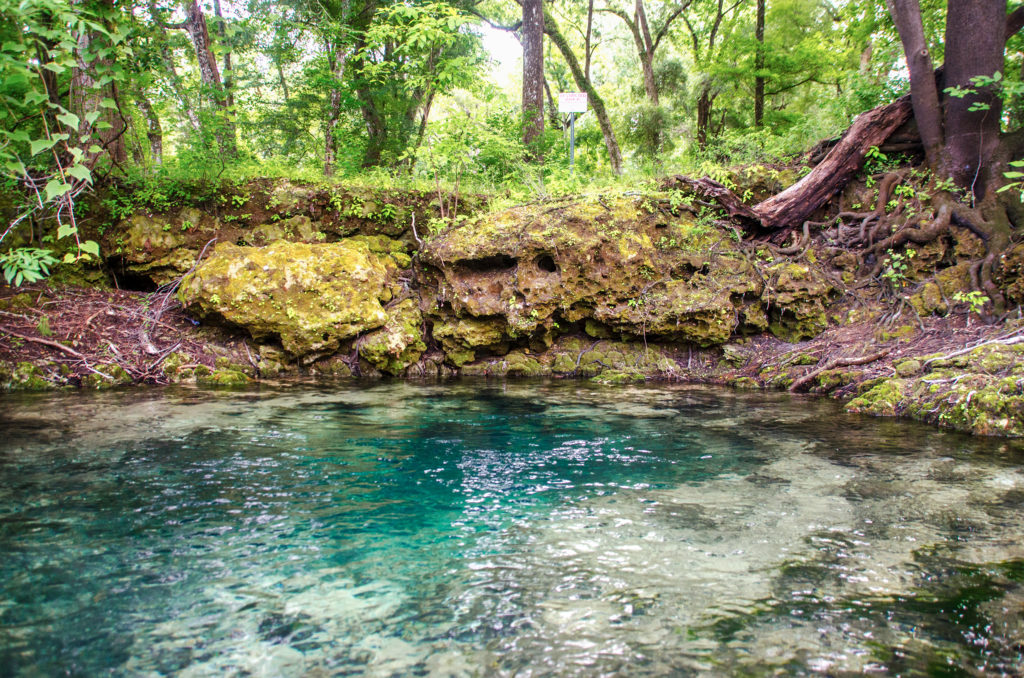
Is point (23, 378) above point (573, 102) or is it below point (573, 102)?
below

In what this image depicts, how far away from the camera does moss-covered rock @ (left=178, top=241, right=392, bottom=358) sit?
8922mm

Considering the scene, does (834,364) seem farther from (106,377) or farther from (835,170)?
(106,377)

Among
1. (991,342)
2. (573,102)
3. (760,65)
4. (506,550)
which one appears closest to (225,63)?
(573,102)

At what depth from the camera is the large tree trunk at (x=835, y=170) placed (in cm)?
965

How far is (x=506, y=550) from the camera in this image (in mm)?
3230

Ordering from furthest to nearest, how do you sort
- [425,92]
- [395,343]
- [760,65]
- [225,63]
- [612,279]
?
[225,63] → [760,65] → [425,92] → [612,279] → [395,343]

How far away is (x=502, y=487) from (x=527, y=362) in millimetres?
5358

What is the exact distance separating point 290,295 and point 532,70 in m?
8.71

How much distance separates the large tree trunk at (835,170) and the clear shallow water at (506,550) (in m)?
5.39

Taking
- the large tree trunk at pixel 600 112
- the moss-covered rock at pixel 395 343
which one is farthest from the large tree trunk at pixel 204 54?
the large tree trunk at pixel 600 112

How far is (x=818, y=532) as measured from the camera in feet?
11.2

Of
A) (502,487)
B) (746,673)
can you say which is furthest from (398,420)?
(746,673)

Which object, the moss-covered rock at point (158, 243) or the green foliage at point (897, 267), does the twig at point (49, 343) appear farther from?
the green foliage at point (897, 267)

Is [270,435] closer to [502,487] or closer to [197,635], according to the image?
[502,487]
